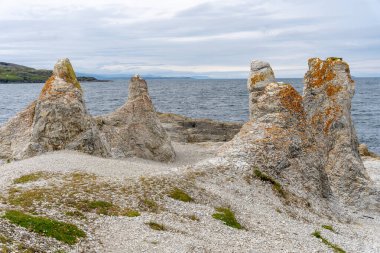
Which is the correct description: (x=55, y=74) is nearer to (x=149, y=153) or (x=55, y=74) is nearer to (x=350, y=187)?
(x=149, y=153)

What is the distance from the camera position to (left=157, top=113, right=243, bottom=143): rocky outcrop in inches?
2805

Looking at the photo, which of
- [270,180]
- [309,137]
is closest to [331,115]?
[309,137]

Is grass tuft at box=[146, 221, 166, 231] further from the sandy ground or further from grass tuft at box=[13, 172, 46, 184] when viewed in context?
grass tuft at box=[13, 172, 46, 184]

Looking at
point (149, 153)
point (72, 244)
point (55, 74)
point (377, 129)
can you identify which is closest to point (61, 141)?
point (55, 74)

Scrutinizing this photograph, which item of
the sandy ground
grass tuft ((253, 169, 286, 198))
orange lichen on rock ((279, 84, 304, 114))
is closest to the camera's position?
the sandy ground

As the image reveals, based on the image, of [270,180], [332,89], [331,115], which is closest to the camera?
[270,180]

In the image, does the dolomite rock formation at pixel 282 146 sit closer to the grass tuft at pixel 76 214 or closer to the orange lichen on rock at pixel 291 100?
the orange lichen on rock at pixel 291 100

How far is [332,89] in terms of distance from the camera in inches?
1740

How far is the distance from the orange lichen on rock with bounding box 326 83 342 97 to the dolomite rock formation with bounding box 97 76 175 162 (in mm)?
19445

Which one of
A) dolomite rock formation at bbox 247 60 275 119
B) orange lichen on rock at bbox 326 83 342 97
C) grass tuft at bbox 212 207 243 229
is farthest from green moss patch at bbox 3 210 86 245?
orange lichen on rock at bbox 326 83 342 97

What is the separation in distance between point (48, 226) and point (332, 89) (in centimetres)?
3218

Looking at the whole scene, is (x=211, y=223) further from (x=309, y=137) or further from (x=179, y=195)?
(x=309, y=137)

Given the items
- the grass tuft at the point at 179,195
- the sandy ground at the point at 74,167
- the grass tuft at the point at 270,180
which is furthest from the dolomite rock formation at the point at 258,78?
the grass tuft at the point at 179,195

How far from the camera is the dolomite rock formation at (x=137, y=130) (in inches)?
2034
